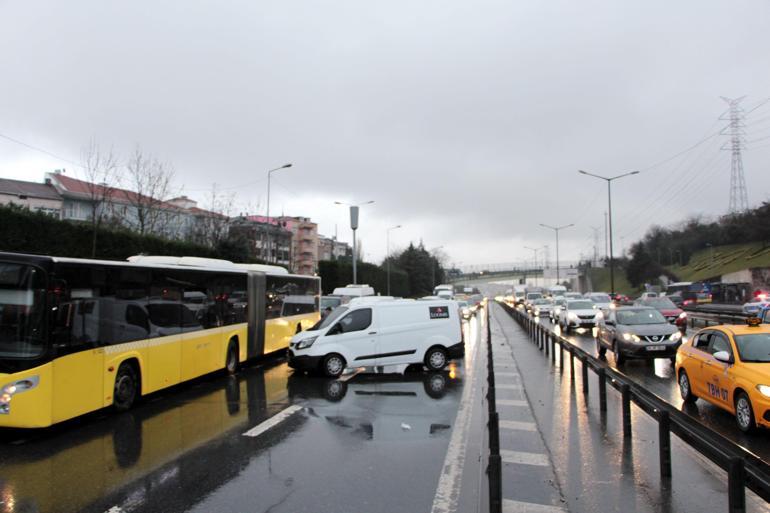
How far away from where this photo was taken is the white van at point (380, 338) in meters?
13.8

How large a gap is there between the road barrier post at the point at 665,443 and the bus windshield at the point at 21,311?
8.09m

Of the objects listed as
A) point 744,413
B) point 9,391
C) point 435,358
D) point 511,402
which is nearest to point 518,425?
point 511,402

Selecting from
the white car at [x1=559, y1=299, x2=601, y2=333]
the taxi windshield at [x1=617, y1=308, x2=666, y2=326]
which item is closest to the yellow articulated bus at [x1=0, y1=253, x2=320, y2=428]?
the taxi windshield at [x1=617, y1=308, x2=666, y2=326]

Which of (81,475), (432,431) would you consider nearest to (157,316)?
(81,475)

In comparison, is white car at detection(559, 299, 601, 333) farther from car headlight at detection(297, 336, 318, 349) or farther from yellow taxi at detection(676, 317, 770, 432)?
yellow taxi at detection(676, 317, 770, 432)

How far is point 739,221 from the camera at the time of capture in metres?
89.0

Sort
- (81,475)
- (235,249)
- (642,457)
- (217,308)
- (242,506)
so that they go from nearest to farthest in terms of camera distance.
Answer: (242,506), (81,475), (642,457), (217,308), (235,249)

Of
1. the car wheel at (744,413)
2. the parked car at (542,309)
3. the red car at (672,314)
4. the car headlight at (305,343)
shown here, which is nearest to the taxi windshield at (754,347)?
the car wheel at (744,413)

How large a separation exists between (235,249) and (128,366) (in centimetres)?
2754

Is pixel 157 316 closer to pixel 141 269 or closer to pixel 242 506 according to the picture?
pixel 141 269

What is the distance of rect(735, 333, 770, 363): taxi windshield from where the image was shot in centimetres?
797

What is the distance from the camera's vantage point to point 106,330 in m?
9.16

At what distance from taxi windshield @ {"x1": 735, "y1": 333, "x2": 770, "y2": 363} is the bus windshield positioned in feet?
33.6

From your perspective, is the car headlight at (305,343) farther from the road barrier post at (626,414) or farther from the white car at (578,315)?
the white car at (578,315)
